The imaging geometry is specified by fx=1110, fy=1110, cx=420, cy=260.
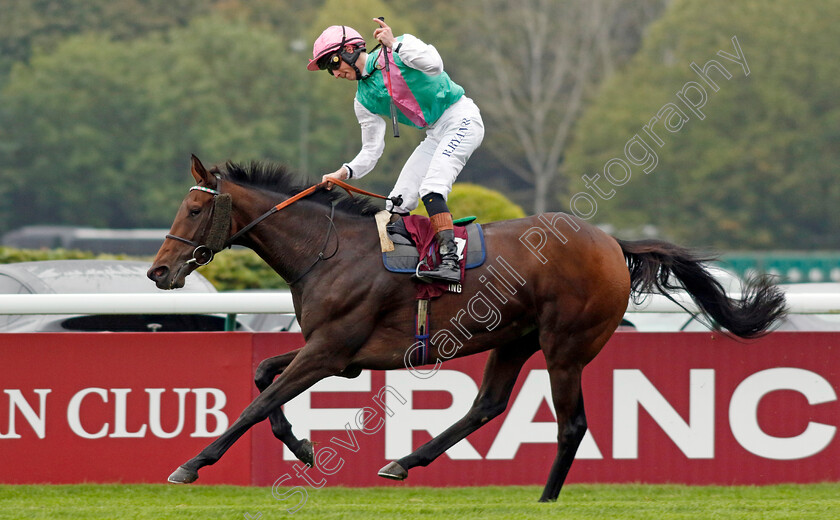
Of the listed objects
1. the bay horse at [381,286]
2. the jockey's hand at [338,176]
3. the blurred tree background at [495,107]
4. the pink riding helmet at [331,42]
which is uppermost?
the blurred tree background at [495,107]

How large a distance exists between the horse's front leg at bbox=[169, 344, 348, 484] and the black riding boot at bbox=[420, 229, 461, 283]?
1.81 ft

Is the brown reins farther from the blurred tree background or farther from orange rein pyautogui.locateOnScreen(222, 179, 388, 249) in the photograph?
the blurred tree background

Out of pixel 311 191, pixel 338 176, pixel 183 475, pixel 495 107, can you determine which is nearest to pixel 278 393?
pixel 183 475

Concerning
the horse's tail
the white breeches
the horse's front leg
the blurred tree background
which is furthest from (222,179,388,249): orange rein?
the blurred tree background

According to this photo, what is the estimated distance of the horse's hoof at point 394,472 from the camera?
5.14 m

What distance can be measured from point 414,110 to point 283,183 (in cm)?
71

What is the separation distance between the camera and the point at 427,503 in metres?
5.35

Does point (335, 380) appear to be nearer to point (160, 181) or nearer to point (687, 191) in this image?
point (687, 191)

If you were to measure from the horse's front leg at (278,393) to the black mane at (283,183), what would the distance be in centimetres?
75

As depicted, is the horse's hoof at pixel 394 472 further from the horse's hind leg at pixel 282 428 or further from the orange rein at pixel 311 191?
the orange rein at pixel 311 191

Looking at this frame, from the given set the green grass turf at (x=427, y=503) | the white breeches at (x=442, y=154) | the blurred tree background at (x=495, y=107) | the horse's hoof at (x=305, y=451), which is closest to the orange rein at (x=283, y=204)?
the white breeches at (x=442, y=154)

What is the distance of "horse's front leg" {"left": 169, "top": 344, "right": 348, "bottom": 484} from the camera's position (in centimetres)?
463

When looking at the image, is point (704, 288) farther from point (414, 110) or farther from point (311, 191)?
point (311, 191)

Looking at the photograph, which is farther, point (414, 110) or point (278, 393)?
point (414, 110)
